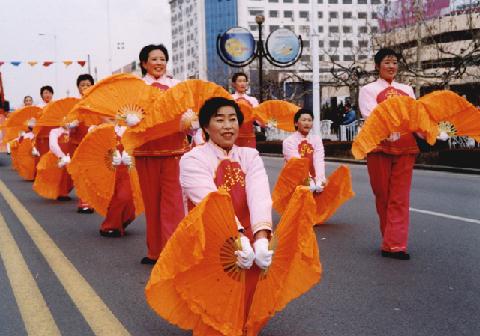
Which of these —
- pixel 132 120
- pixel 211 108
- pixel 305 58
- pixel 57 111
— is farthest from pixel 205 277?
pixel 305 58

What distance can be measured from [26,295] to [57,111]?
7.02 metres

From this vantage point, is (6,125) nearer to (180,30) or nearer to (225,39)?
(225,39)

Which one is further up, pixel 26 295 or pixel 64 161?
pixel 64 161

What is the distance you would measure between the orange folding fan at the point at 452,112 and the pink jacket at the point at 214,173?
9.39 ft

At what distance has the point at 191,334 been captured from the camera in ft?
15.4

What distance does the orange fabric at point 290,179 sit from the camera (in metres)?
9.40

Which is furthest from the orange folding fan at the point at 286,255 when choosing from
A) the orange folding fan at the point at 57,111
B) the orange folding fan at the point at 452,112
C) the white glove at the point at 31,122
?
the white glove at the point at 31,122

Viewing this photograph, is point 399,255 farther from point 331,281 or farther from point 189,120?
point 189,120

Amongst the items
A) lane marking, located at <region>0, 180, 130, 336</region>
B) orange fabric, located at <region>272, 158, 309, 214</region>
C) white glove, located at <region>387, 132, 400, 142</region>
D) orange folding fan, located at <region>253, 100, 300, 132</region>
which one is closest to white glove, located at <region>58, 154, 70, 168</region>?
lane marking, located at <region>0, 180, 130, 336</region>

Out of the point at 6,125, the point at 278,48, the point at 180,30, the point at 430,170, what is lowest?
the point at 430,170

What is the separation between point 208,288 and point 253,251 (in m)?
0.34

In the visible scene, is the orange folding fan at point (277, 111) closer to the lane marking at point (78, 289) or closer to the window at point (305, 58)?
the lane marking at point (78, 289)

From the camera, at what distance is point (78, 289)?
599 centimetres

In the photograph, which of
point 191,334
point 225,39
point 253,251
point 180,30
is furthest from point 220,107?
point 180,30
